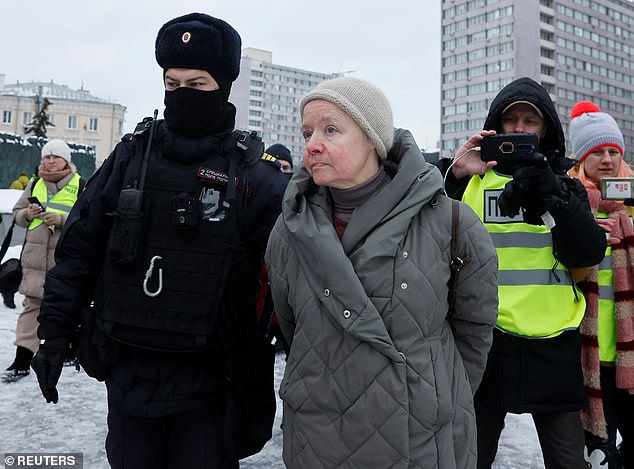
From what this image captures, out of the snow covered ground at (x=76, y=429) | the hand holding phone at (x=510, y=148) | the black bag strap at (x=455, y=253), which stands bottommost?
the snow covered ground at (x=76, y=429)

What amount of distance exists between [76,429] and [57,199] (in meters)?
2.33

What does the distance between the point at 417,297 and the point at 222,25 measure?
1.34 m

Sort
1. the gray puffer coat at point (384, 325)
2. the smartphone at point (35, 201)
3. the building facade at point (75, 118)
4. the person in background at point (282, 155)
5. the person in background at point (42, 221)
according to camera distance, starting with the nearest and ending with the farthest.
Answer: the gray puffer coat at point (384, 325) < the person in background at point (42, 221) < the smartphone at point (35, 201) < the person in background at point (282, 155) < the building facade at point (75, 118)

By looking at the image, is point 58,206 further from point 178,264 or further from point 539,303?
point 539,303

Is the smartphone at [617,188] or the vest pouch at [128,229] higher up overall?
the smartphone at [617,188]

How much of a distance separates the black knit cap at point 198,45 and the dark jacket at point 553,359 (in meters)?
1.42

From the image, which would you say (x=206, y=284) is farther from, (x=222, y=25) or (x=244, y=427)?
(x=222, y=25)

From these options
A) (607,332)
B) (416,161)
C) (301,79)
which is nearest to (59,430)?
(416,161)

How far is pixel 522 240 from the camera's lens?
2074 millimetres

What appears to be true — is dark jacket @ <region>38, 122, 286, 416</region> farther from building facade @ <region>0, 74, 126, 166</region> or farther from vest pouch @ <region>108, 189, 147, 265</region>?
building facade @ <region>0, 74, 126, 166</region>

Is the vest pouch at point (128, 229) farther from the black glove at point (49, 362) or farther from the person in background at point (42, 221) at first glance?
the person in background at point (42, 221)

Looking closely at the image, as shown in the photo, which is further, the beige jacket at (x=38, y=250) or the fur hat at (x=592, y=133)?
the beige jacket at (x=38, y=250)

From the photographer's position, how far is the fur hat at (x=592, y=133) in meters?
2.52

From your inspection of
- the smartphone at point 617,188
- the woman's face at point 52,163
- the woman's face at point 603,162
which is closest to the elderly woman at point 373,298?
the smartphone at point 617,188
